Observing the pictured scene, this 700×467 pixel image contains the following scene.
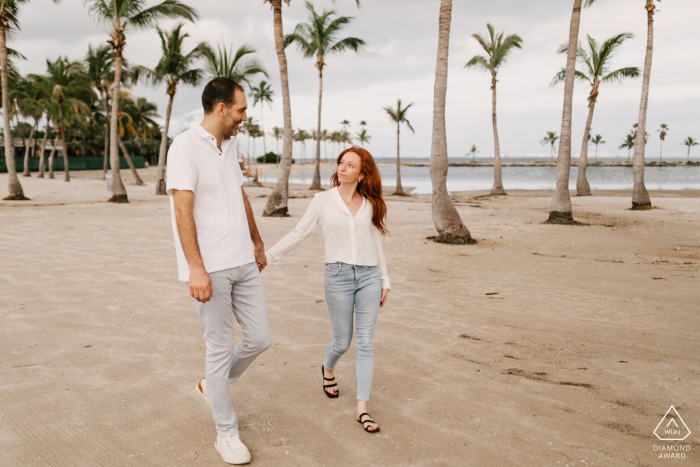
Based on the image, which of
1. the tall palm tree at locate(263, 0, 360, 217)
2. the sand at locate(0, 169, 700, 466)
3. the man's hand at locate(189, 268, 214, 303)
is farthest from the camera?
the tall palm tree at locate(263, 0, 360, 217)

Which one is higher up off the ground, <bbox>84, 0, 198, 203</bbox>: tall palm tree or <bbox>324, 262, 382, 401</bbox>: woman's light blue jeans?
<bbox>84, 0, 198, 203</bbox>: tall palm tree

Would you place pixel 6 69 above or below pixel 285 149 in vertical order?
above

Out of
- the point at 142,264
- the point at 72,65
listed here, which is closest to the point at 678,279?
the point at 142,264

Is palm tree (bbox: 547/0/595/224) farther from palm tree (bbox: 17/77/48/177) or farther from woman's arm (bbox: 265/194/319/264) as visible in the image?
palm tree (bbox: 17/77/48/177)

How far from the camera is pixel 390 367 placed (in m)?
4.16

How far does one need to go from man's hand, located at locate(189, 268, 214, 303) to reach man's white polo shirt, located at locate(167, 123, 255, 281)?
0.28 ft

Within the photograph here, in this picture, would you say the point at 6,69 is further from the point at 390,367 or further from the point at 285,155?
the point at 390,367

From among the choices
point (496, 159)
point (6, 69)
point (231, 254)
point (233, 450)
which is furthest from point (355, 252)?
point (496, 159)

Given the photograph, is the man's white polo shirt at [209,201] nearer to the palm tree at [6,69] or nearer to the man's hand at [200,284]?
the man's hand at [200,284]

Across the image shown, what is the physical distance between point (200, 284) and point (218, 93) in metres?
1.01

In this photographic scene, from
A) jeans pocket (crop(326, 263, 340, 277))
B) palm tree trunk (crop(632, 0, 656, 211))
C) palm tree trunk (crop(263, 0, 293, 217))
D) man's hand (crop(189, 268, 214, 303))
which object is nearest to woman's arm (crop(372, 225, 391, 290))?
jeans pocket (crop(326, 263, 340, 277))

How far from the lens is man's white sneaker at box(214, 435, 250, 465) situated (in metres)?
2.71

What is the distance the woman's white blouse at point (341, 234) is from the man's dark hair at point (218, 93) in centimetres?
80

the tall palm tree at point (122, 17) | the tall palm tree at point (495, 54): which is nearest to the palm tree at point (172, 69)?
the tall palm tree at point (122, 17)
